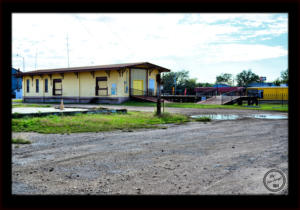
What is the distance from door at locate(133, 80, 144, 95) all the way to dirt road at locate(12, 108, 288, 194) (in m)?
24.1

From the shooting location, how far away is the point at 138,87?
105 ft

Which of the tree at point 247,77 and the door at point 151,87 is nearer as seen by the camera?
the door at point 151,87

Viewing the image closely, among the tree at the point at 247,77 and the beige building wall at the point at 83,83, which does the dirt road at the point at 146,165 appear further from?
the tree at the point at 247,77

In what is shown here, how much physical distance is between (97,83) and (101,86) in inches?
25.0

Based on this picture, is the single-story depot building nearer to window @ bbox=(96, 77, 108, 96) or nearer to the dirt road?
window @ bbox=(96, 77, 108, 96)

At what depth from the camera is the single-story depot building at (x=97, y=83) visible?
30.2 meters

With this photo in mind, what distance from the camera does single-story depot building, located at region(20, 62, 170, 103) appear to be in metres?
30.2

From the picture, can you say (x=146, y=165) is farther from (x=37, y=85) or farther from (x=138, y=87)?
(x=37, y=85)

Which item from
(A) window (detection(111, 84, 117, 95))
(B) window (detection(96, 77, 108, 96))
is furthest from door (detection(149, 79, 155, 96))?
(B) window (detection(96, 77, 108, 96))

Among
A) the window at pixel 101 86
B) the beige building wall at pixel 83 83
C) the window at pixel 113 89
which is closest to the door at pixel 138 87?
the beige building wall at pixel 83 83
